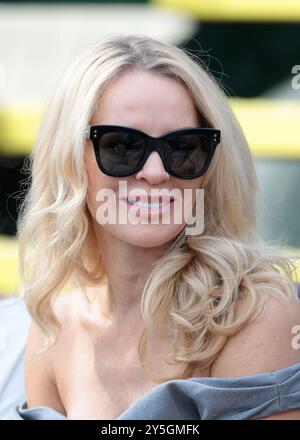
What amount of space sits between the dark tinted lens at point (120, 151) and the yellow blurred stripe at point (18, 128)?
1.92 metres

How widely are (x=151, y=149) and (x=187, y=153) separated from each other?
75 millimetres

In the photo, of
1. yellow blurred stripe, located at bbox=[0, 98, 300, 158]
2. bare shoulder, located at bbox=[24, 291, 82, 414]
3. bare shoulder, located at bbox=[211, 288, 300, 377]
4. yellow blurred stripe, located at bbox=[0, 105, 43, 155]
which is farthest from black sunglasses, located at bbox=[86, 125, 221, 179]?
yellow blurred stripe, located at bbox=[0, 105, 43, 155]

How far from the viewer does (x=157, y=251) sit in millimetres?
1839

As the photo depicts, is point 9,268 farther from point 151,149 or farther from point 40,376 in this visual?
point 151,149

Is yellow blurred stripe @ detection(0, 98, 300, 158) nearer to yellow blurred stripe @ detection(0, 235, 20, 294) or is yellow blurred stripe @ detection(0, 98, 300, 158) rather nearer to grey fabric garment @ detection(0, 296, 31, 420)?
yellow blurred stripe @ detection(0, 235, 20, 294)

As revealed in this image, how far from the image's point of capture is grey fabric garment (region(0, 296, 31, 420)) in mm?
2164

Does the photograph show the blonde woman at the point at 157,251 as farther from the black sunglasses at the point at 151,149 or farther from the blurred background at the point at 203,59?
the blurred background at the point at 203,59

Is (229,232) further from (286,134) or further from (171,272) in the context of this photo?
(286,134)

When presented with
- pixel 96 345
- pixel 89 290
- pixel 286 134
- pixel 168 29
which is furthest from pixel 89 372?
pixel 168 29

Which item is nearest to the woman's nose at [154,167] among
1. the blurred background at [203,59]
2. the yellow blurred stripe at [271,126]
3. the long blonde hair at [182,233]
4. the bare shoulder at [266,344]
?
the long blonde hair at [182,233]

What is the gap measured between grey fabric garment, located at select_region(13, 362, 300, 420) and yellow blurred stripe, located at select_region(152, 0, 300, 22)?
2272mm

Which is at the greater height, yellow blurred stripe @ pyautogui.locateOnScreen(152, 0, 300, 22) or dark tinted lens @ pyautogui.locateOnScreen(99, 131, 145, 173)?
yellow blurred stripe @ pyautogui.locateOnScreen(152, 0, 300, 22)

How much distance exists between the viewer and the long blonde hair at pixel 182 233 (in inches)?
68.9

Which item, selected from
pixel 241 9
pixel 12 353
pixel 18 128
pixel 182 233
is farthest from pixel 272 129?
pixel 182 233
